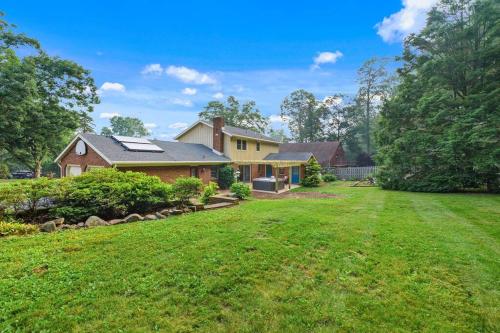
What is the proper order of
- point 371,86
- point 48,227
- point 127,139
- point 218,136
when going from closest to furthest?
point 48,227, point 127,139, point 218,136, point 371,86

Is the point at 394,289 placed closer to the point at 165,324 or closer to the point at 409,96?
the point at 165,324

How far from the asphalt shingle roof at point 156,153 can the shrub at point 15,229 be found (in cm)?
657

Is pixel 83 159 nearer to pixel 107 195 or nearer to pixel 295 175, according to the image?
pixel 107 195

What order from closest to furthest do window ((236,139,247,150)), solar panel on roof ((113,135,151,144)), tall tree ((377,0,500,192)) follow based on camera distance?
1. tall tree ((377,0,500,192))
2. solar panel on roof ((113,135,151,144))
3. window ((236,139,247,150))

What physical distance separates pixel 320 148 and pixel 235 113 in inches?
592

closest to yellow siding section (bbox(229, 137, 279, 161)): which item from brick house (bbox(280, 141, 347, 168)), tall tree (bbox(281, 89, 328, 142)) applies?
brick house (bbox(280, 141, 347, 168))

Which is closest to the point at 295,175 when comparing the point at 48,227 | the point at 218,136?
the point at 218,136

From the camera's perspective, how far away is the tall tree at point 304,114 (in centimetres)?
4116

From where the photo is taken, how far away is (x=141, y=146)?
1498 centimetres

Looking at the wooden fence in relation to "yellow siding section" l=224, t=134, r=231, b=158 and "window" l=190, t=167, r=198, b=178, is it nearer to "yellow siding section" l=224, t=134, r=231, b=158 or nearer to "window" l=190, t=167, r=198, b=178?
"yellow siding section" l=224, t=134, r=231, b=158

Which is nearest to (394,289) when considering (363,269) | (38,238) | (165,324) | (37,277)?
(363,269)

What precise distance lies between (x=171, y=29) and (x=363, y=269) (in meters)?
16.3

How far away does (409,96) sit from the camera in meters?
17.1

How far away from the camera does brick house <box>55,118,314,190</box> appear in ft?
43.7
